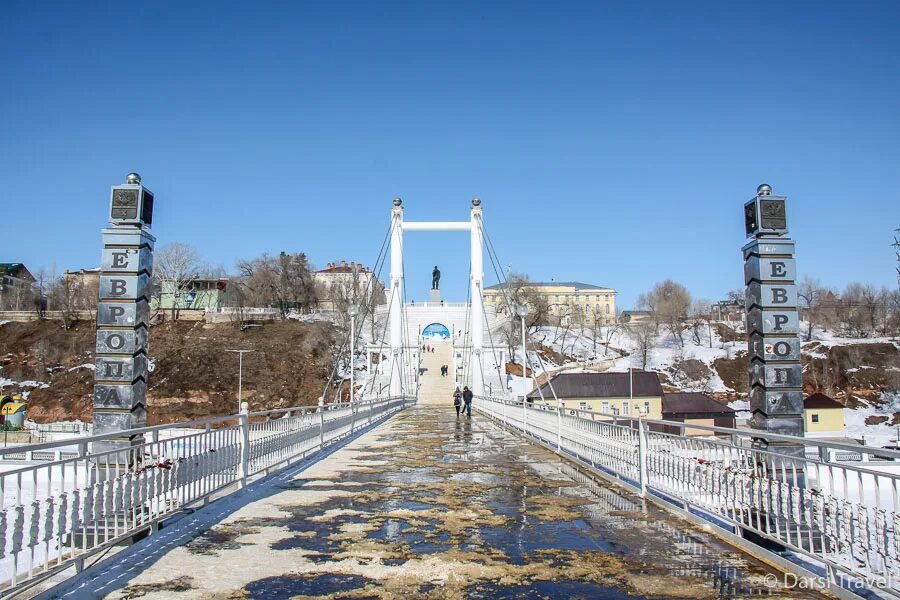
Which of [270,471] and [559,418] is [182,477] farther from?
[559,418]

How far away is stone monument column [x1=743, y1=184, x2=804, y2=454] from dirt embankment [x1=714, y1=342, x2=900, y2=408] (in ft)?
242

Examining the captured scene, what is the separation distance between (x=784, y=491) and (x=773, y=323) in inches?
94.9

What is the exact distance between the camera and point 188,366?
72.1 metres

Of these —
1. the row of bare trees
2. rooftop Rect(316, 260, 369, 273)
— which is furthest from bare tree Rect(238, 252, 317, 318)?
the row of bare trees

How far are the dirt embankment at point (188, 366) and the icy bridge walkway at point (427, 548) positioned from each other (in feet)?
178

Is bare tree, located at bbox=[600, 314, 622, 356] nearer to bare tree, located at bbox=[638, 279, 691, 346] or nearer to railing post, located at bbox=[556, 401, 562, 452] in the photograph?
bare tree, located at bbox=[638, 279, 691, 346]

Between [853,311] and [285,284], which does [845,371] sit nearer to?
[853,311]

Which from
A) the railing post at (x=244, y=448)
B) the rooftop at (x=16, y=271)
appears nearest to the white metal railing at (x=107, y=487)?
the railing post at (x=244, y=448)

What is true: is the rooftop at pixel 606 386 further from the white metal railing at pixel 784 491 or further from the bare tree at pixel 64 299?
the bare tree at pixel 64 299

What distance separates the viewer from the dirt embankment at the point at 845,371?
75.8 m

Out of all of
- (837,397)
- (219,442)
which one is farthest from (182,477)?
(837,397)

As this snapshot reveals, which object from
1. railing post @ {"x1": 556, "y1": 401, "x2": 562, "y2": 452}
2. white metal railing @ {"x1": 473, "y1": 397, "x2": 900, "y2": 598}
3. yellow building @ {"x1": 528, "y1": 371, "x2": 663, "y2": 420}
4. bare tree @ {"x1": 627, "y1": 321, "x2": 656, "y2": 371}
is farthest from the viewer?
bare tree @ {"x1": 627, "y1": 321, "x2": 656, "y2": 371}

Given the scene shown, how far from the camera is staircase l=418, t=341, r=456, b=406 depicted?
45906 mm

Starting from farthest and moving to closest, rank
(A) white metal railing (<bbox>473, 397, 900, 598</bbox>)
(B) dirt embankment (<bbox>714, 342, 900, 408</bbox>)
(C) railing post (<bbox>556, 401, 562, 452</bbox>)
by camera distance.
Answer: (B) dirt embankment (<bbox>714, 342, 900, 408</bbox>) → (C) railing post (<bbox>556, 401, 562, 452</bbox>) → (A) white metal railing (<bbox>473, 397, 900, 598</bbox>)
